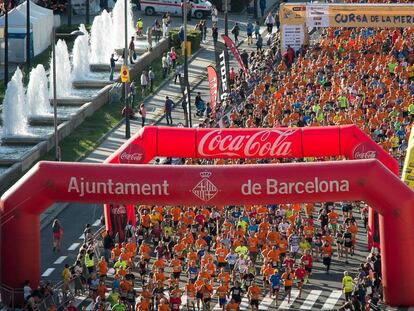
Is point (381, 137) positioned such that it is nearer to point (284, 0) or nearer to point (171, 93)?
point (171, 93)

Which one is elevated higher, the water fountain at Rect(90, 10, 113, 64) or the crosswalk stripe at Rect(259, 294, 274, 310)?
the water fountain at Rect(90, 10, 113, 64)

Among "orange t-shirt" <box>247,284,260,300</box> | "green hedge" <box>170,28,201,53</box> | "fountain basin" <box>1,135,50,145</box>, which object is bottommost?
"orange t-shirt" <box>247,284,260,300</box>

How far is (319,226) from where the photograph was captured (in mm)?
55250

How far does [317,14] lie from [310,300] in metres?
29.2

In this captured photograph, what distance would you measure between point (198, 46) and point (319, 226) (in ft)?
93.3

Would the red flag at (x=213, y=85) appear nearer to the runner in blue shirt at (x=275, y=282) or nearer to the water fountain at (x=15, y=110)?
the water fountain at (x=15, y=110)

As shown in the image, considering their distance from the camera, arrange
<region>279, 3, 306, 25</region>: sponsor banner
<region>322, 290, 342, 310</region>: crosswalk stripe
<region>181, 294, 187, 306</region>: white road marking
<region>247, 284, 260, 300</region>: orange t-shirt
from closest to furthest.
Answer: <region>247, 284, 260, 300</region>: orange t-shirt < <region>322, 290, 342, 310</region>: crosswalk stripe < <region>181, 294, 187, 306</region>: white road marking < <region>279, 3, 306, 25</region>: sponsor banner

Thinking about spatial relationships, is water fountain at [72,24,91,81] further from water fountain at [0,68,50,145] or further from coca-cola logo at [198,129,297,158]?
coca-cola logo at [198,129,297,158]

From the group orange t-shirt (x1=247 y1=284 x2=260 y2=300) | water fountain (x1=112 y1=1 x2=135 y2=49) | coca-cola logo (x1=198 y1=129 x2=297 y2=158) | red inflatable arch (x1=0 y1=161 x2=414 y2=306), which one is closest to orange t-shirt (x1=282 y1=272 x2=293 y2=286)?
orange t-shirt (x1=247 y1=284 x2=260 y2=300)

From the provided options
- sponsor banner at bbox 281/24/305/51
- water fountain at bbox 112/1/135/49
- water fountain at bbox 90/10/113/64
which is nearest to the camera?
sponsor banner at bbox 281/24/305/51

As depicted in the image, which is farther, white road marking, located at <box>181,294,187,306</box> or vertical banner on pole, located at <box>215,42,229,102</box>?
vertical banner on pole, located at <box>215,42,229,102</box>

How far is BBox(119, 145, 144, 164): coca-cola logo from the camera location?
53094 millimetres

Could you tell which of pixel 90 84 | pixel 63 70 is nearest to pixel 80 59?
pixel 90 84

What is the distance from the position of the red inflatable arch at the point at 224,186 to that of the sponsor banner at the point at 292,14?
29.9 m
